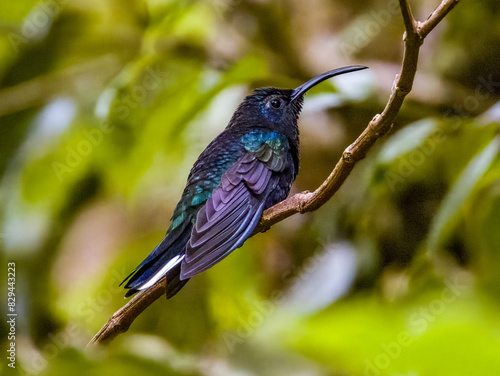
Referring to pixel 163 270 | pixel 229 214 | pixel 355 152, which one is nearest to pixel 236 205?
pixel 229 214

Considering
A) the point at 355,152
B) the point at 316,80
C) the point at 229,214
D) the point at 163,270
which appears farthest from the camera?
the point at 316,80

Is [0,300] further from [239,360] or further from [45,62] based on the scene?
[239,360]

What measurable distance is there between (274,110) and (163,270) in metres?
0.56

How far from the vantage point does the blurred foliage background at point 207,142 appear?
4.32 ft

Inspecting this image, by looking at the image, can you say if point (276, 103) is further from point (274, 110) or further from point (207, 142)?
point (207, 142)

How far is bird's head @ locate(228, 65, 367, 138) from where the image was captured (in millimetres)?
1308

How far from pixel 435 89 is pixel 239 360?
3.71ft

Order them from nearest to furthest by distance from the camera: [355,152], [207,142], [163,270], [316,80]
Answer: [355,152] < [163,270] < [316,80] < [207,142]

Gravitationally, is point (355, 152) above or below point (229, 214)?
below

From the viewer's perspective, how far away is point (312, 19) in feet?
5.65

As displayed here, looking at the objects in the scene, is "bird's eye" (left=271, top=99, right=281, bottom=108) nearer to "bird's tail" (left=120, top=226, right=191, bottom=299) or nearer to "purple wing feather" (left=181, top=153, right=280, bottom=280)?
"purple wing feather" (left=181, top=153, right=280, bottom=280)

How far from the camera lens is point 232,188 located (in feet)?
3.63

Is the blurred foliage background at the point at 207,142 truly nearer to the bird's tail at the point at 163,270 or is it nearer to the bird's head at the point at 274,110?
the bird's head at the point at 274,110

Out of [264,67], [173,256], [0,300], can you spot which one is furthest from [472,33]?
[0,300]
